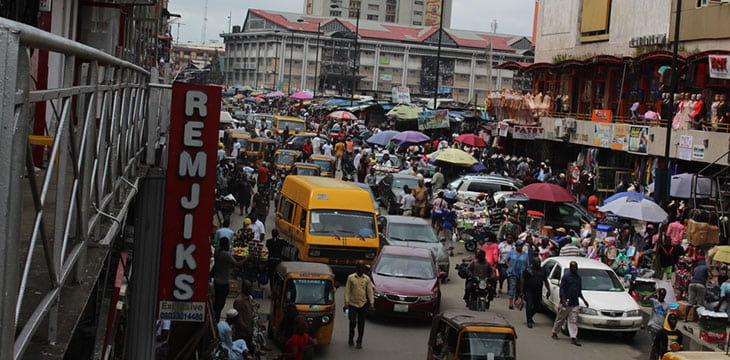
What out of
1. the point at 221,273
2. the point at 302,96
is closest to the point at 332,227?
the point at 221,273

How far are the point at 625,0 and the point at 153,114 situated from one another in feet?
122

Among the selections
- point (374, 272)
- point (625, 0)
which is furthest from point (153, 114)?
point (625, 0)

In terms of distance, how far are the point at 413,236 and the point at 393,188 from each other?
33.0 ft

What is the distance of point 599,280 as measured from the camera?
62.6 ft

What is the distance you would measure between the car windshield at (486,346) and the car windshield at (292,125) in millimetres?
41706

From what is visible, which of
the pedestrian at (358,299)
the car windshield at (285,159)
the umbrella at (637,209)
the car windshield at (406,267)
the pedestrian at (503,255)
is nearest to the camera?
the pedestrian at (358,299)

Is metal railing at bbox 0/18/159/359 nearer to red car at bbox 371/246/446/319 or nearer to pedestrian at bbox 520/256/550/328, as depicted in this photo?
red car at bbox 371/246/446/319

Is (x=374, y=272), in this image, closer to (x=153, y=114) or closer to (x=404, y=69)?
(x=153, y=114)

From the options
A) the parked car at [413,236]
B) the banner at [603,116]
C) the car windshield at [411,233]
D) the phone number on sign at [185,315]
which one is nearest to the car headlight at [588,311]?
the parked car at [413,236]

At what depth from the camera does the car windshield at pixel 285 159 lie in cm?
3784

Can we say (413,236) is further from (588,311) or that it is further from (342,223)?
(588,311)

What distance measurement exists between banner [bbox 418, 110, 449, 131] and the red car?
91.8ft

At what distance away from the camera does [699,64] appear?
3456cm

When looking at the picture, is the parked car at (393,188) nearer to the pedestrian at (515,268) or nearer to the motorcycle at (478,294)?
the pedestrian at (515,268)
